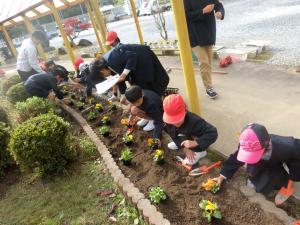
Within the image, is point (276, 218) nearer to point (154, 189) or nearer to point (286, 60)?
point (154, 189)

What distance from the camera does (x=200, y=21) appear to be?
4.53 m

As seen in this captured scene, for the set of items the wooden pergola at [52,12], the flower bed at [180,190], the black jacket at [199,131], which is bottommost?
the flower bed at [180,190]

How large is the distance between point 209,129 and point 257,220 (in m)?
1.02

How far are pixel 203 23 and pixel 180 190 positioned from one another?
107 inches

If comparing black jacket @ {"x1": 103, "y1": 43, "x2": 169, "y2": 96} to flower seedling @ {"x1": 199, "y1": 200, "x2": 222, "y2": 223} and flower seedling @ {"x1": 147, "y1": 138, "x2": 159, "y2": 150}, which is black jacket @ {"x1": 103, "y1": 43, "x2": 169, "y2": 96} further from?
flower seedling @ {"x1": 199, "y1": 200, "x2": 222, "y2": 223}

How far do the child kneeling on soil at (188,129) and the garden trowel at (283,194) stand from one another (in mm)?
822

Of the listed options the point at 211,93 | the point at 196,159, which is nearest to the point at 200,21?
the point at 211,93

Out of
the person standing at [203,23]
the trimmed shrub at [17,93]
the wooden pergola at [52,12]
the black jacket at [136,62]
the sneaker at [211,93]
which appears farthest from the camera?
the wooden pergola at [52,12]

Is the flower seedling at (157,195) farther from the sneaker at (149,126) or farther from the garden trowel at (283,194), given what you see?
the sneaker at (149,126)

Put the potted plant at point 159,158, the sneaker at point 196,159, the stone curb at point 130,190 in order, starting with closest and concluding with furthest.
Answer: the stone curb at point 130,190, the sneaker at point 196,159, the potted plant at point 159,158

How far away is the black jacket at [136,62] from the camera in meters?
4.24

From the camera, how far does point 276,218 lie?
2404 mm

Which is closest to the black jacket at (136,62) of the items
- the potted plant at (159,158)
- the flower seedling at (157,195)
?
the potted plant at (159,158)

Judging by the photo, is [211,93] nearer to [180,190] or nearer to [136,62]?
[136,62]
